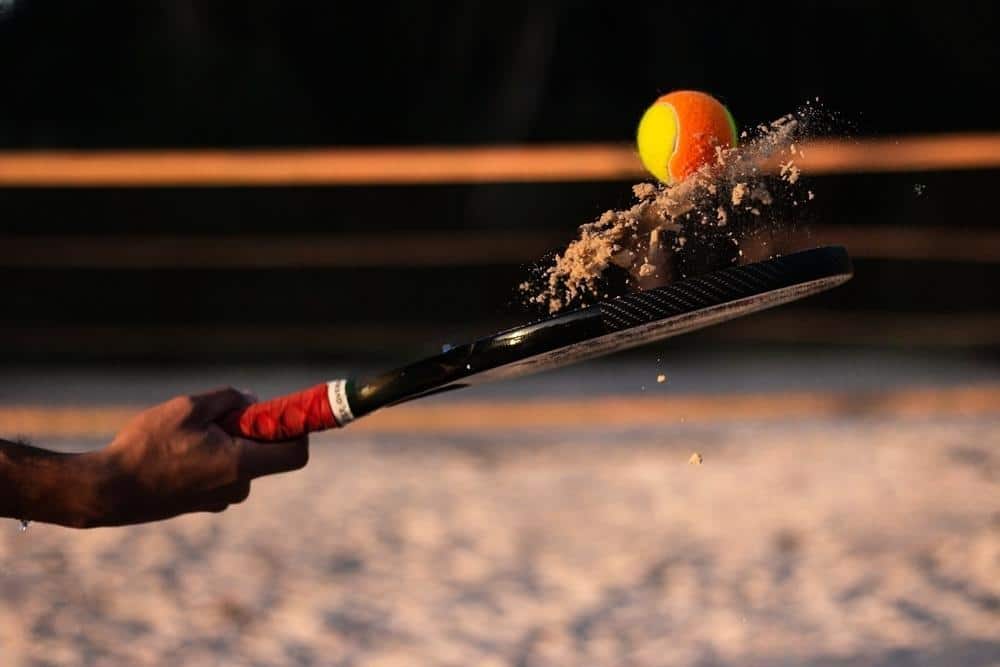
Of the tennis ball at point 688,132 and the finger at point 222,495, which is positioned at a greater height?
the tennis ball at point 688,132

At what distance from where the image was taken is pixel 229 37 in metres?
11.5

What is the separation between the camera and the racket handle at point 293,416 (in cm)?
219

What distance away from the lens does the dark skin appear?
6.95 feet

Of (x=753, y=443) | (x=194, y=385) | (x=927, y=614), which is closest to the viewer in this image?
(x=927, y=614)

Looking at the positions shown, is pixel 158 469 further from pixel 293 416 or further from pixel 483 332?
pixel 483 332

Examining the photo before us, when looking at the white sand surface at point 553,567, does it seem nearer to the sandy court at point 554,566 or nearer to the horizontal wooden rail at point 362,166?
the sandy court at point 554,566

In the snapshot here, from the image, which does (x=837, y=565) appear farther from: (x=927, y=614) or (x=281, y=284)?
(x=281, y=284)

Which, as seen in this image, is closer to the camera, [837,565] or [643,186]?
[643,186]

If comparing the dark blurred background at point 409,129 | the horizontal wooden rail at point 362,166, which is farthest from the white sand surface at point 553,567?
the dark blurred background at point 409,129

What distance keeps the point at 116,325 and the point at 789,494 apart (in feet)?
18.7

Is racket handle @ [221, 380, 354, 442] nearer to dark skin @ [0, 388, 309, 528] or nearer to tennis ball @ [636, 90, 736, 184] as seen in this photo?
dark skin @ [0, 388, 309, 528]

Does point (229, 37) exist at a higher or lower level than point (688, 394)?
higher

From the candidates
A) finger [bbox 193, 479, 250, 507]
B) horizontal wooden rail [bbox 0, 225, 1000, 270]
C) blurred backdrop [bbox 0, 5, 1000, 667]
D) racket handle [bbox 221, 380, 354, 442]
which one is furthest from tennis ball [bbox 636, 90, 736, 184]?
horizontal wooden rail [bbox 0, 225, 1000, 270]

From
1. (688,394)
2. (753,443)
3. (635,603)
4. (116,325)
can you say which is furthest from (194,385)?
(635,603)
